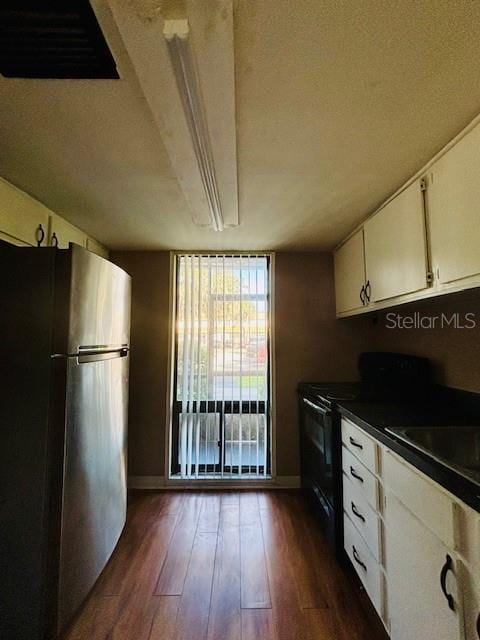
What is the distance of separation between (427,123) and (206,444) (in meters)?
2.71

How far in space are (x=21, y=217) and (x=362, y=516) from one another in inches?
96.3

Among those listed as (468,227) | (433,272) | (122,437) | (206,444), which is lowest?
(206,444)

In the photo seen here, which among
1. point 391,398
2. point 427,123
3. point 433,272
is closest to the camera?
point 427,123

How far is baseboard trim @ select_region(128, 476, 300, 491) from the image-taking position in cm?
290

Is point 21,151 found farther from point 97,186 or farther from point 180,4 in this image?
point 180,4

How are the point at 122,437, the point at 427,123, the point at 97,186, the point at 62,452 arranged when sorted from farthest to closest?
1. the point at 122,437
2. the point at 97,186
3. the point at 62,452
4. the point at 427,123

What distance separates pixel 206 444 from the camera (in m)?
2.90

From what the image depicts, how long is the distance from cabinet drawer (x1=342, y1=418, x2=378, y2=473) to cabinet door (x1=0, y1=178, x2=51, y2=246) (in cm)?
211

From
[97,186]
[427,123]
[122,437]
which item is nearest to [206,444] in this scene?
[122,437]

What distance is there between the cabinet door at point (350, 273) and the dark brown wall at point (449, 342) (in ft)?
1.17

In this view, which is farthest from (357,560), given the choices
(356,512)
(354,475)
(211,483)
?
(211,483)

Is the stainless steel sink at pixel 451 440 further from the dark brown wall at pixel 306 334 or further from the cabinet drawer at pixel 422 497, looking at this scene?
the dark brown wall at pixel 306 334

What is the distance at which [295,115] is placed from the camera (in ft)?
4.01

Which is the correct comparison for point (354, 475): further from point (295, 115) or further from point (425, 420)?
point (295, 115)
